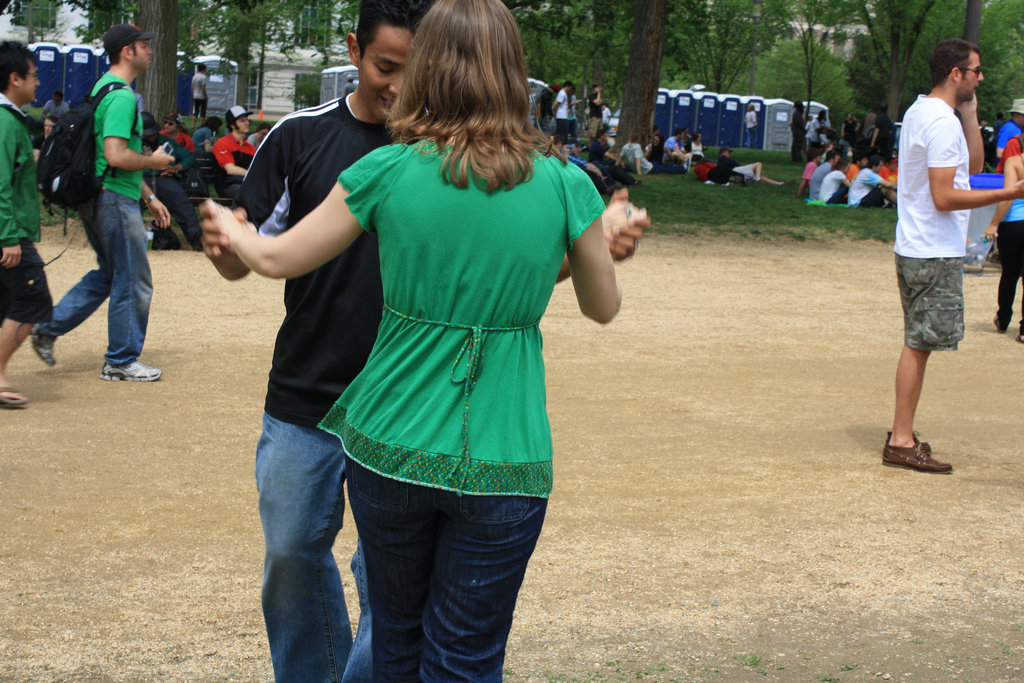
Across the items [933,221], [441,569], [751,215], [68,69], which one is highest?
[68,69]

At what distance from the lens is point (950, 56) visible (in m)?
5.61

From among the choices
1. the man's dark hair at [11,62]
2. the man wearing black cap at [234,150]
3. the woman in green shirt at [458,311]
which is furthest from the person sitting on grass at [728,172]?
the woman in green shirt at [458,311]

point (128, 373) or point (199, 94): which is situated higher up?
point (199, 94)

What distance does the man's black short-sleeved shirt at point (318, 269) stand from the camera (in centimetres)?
267

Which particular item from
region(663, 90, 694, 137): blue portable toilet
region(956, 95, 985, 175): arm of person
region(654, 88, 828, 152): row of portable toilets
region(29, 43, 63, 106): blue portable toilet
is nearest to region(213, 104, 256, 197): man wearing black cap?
region(956, 95, 985, 175): arm of person

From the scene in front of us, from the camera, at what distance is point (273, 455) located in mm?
2746

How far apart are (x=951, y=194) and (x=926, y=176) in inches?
7.5

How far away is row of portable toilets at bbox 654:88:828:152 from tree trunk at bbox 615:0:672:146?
1843 centimetres

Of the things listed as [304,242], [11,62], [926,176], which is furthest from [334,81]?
[304,242]

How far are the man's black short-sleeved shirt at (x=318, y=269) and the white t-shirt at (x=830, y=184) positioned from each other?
A: 19249 millimetres

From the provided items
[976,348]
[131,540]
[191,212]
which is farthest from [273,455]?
[191,212]

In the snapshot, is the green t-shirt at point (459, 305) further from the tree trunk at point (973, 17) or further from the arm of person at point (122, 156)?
the tree trunk at point (973, 17)

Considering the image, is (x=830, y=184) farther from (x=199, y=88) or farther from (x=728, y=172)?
(x=199, y=88)

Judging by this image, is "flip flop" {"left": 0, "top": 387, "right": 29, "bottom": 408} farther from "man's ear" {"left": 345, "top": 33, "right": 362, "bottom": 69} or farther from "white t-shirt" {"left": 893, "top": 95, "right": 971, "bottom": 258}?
"white t-shirt" {"left": 893, "top": 95, "right": 971, "bottom": 258}
